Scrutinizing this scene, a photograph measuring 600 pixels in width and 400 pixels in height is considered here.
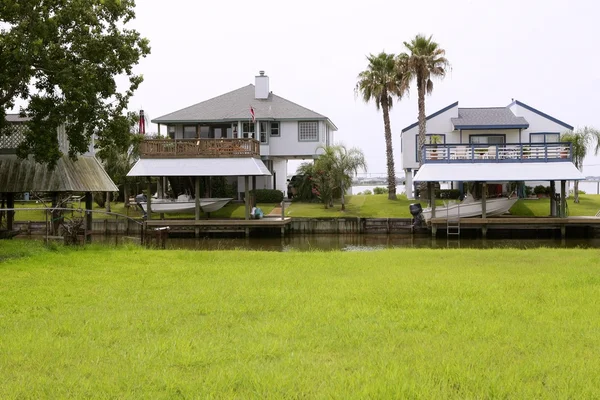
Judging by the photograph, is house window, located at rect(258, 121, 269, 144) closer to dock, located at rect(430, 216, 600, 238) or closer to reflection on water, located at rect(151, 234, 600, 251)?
reflection on water, located at rect(151, 234, 600, 251)

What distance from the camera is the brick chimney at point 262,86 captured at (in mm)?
54031

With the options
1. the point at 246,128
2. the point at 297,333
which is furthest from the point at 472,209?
the point at 297,333

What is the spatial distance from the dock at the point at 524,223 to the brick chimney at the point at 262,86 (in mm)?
22587

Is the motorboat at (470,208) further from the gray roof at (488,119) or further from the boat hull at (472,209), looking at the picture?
the gray roof at (488,119)

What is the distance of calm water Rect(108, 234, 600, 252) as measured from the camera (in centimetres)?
3186

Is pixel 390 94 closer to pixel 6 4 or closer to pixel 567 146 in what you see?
pixel 567 146

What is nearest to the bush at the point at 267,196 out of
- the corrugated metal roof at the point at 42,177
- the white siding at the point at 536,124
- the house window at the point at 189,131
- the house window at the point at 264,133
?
the house window at the point at 264,133

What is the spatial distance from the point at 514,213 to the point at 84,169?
92.0 ft

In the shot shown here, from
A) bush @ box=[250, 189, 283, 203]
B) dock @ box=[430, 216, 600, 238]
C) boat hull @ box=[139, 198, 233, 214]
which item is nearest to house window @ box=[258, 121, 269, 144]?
bush @ box=[250, 189, 283, 203]

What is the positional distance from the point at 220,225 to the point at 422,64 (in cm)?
2012

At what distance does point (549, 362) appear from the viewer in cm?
749

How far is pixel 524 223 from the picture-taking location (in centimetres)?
3666

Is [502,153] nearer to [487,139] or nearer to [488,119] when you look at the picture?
[487,139]

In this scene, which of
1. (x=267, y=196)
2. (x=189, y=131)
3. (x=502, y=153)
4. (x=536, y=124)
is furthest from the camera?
(x=189, y=131)
